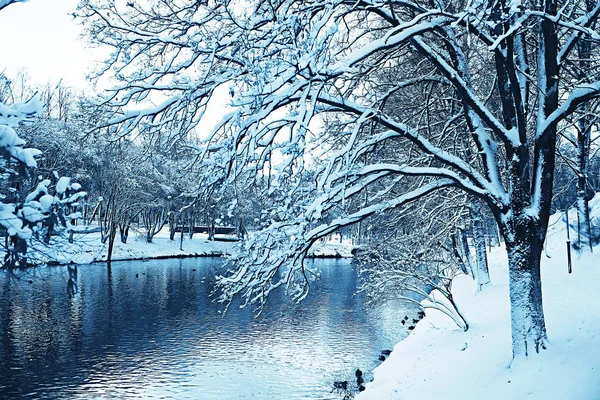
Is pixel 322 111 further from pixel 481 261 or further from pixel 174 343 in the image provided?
pixel 174 343

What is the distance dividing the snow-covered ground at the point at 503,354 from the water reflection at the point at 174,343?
121 inches

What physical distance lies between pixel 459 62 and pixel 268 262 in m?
5.06

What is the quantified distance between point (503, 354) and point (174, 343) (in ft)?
43.9

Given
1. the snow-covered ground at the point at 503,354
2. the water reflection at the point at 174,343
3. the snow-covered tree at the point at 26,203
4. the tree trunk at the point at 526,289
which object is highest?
the snow-covered tree at the point at 26,203

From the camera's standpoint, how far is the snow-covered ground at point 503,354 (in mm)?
7125

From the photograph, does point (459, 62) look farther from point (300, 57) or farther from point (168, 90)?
point (168, 90)

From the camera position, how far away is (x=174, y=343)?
19.0 metres

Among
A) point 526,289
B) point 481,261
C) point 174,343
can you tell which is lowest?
point 174,343

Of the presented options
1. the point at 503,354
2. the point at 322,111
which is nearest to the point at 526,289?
the point at 503,354

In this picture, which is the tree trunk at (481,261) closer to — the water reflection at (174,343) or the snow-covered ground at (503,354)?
the snow-covered ground at (503,354)

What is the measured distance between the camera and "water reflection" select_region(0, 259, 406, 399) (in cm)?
1443

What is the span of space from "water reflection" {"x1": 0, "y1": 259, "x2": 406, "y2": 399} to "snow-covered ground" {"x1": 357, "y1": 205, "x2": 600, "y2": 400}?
3072mm

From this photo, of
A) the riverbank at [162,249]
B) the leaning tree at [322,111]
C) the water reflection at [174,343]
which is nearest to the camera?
the leaning tree at [322,111]

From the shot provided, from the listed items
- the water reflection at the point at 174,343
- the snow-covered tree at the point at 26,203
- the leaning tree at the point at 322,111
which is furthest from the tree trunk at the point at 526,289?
the water reflection at the point at 174,343
